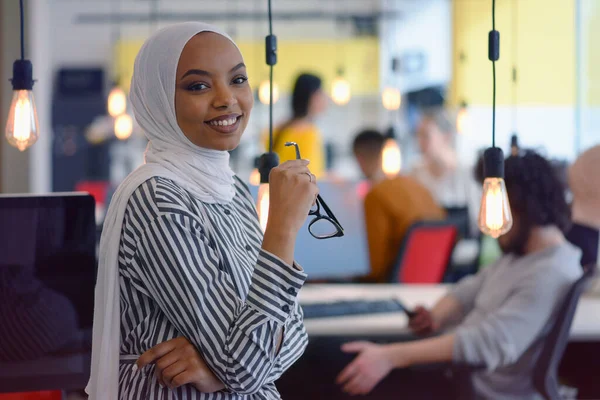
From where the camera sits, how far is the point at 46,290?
151 cm

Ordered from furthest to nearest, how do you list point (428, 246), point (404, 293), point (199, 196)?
point (428, 246) < point (404, 293) < point (199, 196)

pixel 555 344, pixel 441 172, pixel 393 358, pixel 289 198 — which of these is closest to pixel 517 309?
pixel 555 344

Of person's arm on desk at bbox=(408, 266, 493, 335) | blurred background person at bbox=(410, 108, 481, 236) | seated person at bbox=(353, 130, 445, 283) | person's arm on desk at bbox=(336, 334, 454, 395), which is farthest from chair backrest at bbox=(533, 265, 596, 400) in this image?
blurred background person at bbox=(410, 108, 481, 236)

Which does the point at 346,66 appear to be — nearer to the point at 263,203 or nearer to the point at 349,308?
the point at 349,308

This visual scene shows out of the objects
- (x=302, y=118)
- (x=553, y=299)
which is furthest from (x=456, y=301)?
(x=302, y=118)

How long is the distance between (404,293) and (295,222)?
2074 mm

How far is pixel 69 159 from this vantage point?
8750 mm

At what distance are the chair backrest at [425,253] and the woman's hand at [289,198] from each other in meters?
2.53

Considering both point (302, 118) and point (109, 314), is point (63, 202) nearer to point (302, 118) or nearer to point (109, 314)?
point (109, 314)

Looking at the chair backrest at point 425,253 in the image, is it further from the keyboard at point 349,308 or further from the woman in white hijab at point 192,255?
the woman in white hijab at point 192,255

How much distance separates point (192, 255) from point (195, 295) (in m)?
0.06

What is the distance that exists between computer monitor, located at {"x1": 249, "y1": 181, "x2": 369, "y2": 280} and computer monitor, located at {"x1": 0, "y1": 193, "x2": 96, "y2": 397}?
204 cm

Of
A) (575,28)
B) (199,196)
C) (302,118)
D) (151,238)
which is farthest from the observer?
(575,28)

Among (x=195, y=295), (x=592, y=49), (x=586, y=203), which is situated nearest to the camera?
(x=195, y=295)
